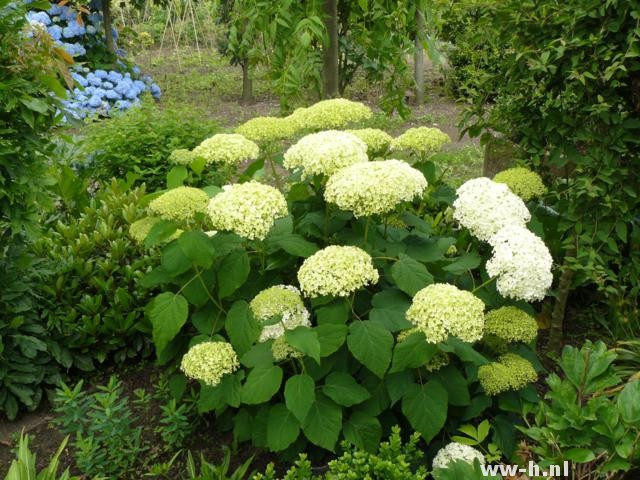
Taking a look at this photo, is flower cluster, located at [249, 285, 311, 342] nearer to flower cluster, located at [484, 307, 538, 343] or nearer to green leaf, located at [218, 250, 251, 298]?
green leaf, located at [218, 250, 251, 298]

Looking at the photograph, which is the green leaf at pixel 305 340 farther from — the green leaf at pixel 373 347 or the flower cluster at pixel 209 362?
→ the flower cluster at pixel 209 362

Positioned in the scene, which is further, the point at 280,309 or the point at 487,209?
the point at 487,209

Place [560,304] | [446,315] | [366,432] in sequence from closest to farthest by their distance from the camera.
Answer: [446,315] → [366,432] → [560,304]

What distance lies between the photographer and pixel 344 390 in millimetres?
2105

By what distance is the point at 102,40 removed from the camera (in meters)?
9.01

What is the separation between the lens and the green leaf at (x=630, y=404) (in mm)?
1565

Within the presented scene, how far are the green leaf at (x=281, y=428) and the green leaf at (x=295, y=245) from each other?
1.68 ft

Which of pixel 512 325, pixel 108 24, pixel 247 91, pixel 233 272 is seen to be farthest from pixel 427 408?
pixel 108 24

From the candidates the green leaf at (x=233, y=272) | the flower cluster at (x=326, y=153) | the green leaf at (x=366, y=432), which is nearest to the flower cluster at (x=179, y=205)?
the green leaf at (x=233, y=272)

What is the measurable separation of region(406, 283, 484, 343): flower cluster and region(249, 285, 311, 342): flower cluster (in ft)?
1.20

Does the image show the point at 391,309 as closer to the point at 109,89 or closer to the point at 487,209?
the point at 487,209

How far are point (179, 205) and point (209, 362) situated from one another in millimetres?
509

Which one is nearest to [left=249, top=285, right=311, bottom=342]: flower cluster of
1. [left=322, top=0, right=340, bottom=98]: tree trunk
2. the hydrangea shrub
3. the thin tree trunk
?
the hydrangea shrub

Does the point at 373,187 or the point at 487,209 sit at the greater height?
the point at 373,187
